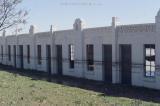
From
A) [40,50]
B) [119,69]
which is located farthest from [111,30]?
[40,50]

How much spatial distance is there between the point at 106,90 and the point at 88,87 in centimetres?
216

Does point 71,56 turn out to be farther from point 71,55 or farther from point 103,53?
point 103,53

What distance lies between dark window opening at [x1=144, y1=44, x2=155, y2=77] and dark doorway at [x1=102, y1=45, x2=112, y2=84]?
380 cm

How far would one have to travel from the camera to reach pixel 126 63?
79.0ft

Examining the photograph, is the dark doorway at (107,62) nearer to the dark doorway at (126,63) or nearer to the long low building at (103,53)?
the long low building at (103,53)

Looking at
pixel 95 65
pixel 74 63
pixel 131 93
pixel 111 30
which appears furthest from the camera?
pixel 74 63

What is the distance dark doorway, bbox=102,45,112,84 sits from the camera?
25844 millimetres

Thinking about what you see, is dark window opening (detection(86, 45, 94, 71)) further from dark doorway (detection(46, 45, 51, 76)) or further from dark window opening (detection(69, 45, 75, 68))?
dark doorway (detection(46, 45, 51, 76))

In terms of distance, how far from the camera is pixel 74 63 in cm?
3034

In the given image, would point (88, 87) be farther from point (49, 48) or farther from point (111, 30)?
point (49, 48)

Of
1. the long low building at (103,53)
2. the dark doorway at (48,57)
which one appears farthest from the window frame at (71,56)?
the dark doorway at (48,57)

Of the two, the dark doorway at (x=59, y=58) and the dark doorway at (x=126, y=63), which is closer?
the dark doorway at (x=126, y=63)

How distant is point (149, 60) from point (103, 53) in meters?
4.84

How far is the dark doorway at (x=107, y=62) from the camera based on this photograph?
25844 mm
